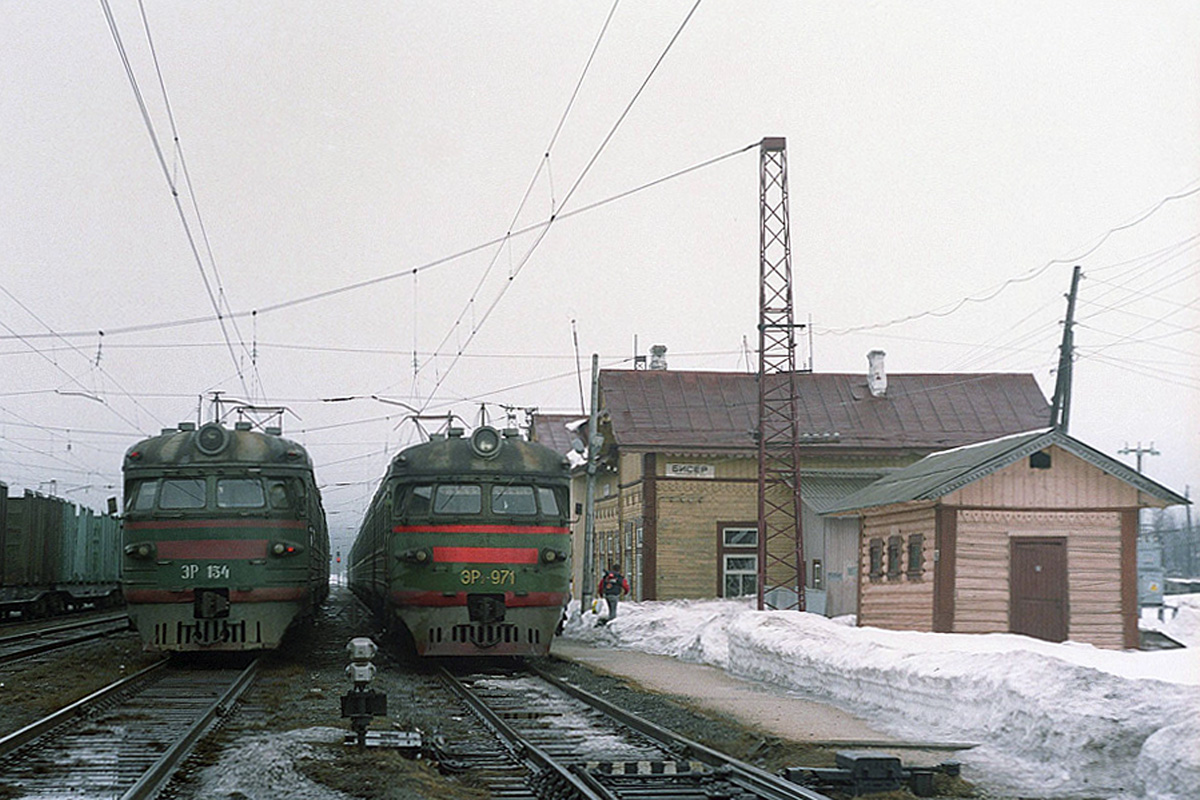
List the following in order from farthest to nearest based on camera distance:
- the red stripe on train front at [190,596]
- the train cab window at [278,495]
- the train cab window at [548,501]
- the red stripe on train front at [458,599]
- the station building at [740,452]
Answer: the station building at [740,452] → the train cab window at [548,501] → the train cab window at [278,495] → the red stripe on train front at [458,599] → the red stripe on train front at [190,596]

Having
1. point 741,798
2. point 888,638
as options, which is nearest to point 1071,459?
point 888,638

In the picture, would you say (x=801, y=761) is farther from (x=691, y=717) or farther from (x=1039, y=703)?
(x=691, y=717)

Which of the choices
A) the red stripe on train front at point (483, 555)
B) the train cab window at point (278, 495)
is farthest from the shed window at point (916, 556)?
the train cab window at point (278, 495)

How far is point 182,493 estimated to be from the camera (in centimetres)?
1689

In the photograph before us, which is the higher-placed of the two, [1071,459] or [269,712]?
[1071,459]

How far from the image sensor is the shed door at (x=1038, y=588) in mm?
21953

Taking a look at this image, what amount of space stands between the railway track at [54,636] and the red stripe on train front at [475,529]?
21.8 feet

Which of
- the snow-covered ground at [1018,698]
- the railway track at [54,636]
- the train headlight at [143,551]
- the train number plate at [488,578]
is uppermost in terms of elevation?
the train headlight at [143,551]

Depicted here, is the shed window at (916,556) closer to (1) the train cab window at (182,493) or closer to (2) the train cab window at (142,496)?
(1) the train cab window at (182,493)

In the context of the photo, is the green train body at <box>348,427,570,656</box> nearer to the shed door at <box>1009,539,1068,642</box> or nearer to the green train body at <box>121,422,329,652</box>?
the green train body at <box>121,422,329,652</box>

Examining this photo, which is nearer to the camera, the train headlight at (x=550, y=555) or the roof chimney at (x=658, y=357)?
the train headlight at (x=550, y=555)

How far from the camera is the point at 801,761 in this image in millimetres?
10062

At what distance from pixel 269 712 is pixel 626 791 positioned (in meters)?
5.22

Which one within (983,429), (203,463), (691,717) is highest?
(983,429)
